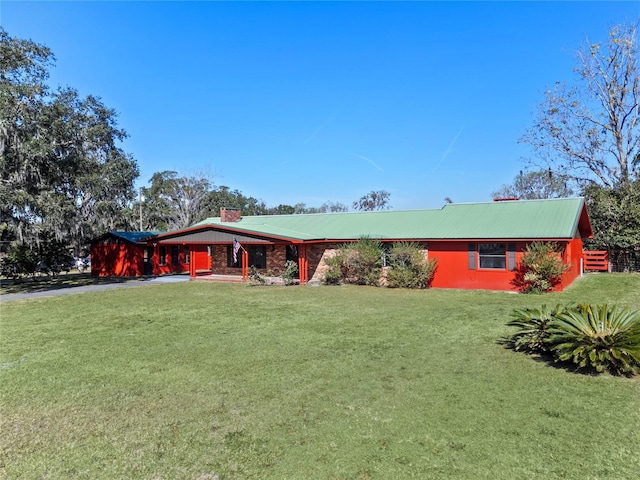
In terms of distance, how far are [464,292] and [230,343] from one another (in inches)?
424

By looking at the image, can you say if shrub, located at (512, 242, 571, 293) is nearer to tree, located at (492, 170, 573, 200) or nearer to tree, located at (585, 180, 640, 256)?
tree, located at (585, 180, 640, 256)

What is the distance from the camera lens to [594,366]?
20.6 feet

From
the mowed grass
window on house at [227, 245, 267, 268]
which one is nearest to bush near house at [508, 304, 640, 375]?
the mowed grass

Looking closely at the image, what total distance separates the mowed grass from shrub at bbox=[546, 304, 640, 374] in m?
0.28

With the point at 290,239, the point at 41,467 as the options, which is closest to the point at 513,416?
the point at 41,467

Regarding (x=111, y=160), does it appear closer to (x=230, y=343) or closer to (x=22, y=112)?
(x=22, y=112)

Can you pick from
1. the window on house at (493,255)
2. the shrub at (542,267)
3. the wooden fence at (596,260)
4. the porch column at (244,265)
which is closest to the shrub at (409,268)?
the window on house at (493,255)

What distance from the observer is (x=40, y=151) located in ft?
52.5

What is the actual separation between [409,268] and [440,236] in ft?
6.21

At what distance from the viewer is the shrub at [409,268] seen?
17719 millimetres

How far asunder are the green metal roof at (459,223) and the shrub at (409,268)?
705 millimetres

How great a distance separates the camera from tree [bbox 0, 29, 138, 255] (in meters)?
16.1

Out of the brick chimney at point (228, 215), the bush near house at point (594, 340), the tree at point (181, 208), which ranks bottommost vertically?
the bush near house at point (594, 340)

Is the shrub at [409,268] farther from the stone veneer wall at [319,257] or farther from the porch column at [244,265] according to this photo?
the porch column at [244,265]
